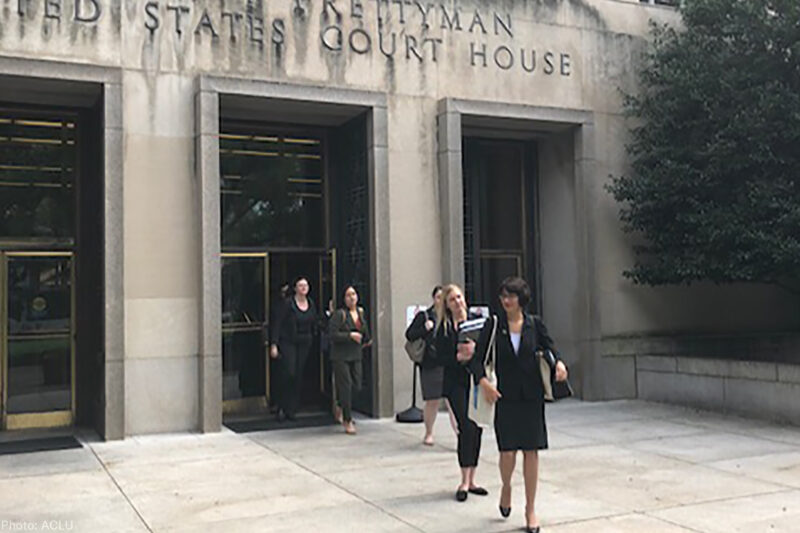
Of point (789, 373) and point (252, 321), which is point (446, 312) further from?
point (789, 373)

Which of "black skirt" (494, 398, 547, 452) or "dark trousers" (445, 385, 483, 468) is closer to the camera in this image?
"black skirt" (494, 398, 547, 452)

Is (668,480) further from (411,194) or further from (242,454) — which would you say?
(411,194)

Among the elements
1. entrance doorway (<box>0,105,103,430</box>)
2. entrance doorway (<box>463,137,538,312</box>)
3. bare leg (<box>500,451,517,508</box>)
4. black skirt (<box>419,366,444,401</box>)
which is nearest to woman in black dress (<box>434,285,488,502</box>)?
bare leg (<box>500,451,517,508</box>)

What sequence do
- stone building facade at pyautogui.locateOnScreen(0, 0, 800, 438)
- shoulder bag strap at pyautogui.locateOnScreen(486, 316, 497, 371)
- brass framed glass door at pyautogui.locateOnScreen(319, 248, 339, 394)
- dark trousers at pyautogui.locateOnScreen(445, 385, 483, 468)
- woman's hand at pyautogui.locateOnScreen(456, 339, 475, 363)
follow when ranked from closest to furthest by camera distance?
shoulder bag strap at pyautogui.locateOnScreen(486, 316, 497, 371), woman's hand at pyautogui.locateOnScreen(456, 339, 475, 363), dark trousers at pyautogui.locateOnScreen(445, 385, 483, 468), stone building facade at pyautogui.locateOnScreen(0, 0, 800, 438), brass framed glass door at pyautogui.locateOnScreen(319, 248, 339, 394)

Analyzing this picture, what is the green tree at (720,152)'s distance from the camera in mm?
11211

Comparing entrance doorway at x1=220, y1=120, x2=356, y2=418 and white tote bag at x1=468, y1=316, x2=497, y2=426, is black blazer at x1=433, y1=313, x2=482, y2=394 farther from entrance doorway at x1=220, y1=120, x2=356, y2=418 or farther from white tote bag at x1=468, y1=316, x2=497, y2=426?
entrance doorway at x1=220, y1=120, x2=356, y2=418

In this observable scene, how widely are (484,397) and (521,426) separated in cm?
37

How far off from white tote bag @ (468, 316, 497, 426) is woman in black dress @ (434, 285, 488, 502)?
39 centimetres

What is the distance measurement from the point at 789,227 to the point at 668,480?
16.1ft

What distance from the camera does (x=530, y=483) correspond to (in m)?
6.12

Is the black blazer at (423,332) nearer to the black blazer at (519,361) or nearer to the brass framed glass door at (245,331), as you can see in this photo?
the black blazer at (519,361)

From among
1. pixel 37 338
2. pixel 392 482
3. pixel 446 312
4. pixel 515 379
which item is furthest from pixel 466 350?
pixel 37 338

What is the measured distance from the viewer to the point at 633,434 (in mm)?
10195

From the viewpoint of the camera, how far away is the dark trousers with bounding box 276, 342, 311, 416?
1119 cm
